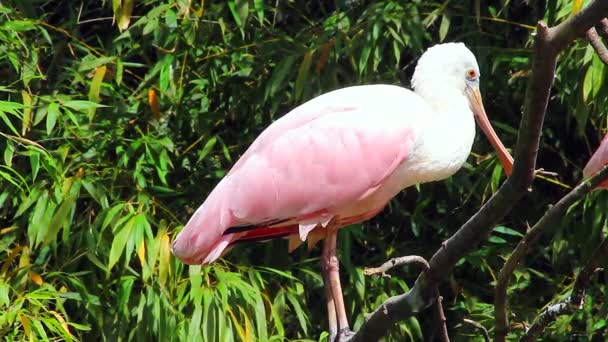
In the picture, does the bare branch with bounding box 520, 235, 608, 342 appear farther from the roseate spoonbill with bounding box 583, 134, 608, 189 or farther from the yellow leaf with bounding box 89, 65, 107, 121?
the yellow leaf with bounding box 89, 65, 107, 121

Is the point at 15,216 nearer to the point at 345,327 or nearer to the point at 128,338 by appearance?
the point at 128,338

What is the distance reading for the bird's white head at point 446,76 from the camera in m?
3.93

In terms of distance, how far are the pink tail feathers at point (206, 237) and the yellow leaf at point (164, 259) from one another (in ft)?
2.27

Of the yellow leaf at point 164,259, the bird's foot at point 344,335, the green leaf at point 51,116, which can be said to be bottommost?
the yellow leaf at point 164,259

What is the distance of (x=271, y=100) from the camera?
513cm

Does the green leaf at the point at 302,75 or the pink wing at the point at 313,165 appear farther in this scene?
the green leaf at the point at 302,75

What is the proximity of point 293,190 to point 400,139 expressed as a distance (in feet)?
1.11

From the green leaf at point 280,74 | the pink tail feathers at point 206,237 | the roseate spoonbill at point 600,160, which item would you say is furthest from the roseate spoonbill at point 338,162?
the green leaf at point 280,74

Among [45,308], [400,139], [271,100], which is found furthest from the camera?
[271,100]

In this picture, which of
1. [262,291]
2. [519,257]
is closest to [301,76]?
[262,291]

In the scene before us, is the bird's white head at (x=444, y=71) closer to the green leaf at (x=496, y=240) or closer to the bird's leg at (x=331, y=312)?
the bird's leg at (x=331, y=312)

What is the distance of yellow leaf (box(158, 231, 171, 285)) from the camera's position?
4516 mm

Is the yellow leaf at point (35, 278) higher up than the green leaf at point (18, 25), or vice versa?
the green leaf at point (18, 25)

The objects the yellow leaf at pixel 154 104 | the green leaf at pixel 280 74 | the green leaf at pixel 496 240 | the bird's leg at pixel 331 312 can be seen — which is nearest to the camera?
the bird's leg at pixel 331 312
